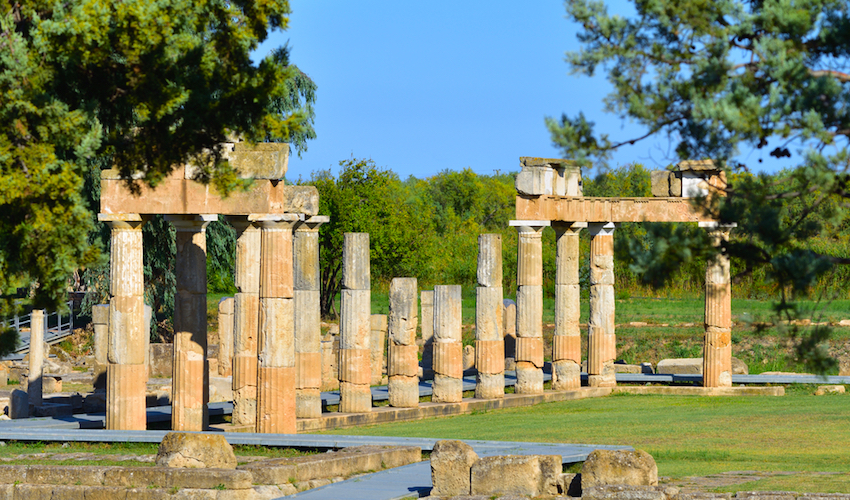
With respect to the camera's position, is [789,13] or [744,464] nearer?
[789,13]

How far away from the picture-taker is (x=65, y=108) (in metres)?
14.9

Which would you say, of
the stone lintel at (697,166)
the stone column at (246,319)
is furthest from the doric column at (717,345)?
the stone column at (246,319)

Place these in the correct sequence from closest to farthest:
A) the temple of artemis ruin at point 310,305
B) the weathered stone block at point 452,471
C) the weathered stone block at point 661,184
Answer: the weathered stone block at point 452,471 < the temple of artemis ruin at point 310,305 < the weathered stone block at point 661,184

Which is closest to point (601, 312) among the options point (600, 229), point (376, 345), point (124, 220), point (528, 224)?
point (600, 229)

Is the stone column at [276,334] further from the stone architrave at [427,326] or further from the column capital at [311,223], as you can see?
the stone architrave at [427,326]

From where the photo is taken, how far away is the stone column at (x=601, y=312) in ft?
108

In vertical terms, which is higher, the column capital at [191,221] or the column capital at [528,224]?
the column capital at [528,224]

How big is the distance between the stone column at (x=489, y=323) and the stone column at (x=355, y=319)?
133 inches

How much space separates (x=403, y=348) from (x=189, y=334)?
268 inches

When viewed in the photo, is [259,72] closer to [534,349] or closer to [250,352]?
[250,352]

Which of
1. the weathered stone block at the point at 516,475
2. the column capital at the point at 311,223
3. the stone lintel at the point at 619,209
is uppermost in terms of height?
the stone lintel at the point at 619,209

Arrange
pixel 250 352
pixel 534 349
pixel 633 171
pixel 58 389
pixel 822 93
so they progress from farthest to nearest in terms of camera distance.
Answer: pixel 633 171 → pixel 58 389 → pixel 534 349 → pixel 250 352 → pixel 822 93

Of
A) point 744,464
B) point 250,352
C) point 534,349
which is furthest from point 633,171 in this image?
point 744,464

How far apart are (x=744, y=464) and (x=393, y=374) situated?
11.2m
